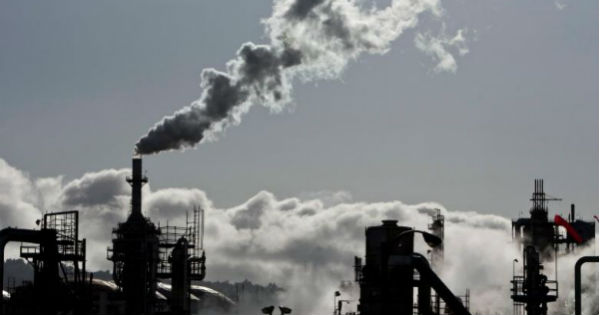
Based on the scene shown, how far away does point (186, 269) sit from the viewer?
111 metres

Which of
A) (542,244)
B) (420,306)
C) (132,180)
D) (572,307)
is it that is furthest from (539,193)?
(420,306)

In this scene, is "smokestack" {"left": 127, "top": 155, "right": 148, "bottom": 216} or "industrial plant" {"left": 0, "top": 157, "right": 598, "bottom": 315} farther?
"smokestack" {"left": 127, "top": 155, "right": 148, "bottom": 216}

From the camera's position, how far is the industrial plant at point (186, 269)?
71062mm

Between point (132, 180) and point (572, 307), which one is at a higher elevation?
point (132, 180)

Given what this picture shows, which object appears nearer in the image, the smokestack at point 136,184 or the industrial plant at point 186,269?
the industrial plant at point 186,269

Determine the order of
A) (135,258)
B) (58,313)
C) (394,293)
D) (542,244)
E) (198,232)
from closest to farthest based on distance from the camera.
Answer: (394,293)
(58,313)
(135,258)
(198,232)
(542,244)

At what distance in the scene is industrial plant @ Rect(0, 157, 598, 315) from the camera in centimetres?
7106

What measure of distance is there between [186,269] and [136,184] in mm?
9410

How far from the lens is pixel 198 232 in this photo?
381 ft

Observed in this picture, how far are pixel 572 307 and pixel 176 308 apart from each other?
4041 centimetres

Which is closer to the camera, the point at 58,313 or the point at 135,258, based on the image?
the point at 58,313

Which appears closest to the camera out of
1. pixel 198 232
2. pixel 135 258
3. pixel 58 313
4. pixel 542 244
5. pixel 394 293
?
pixel 394 293

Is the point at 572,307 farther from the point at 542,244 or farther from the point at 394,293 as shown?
the point at 394,293

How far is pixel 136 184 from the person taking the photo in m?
108
